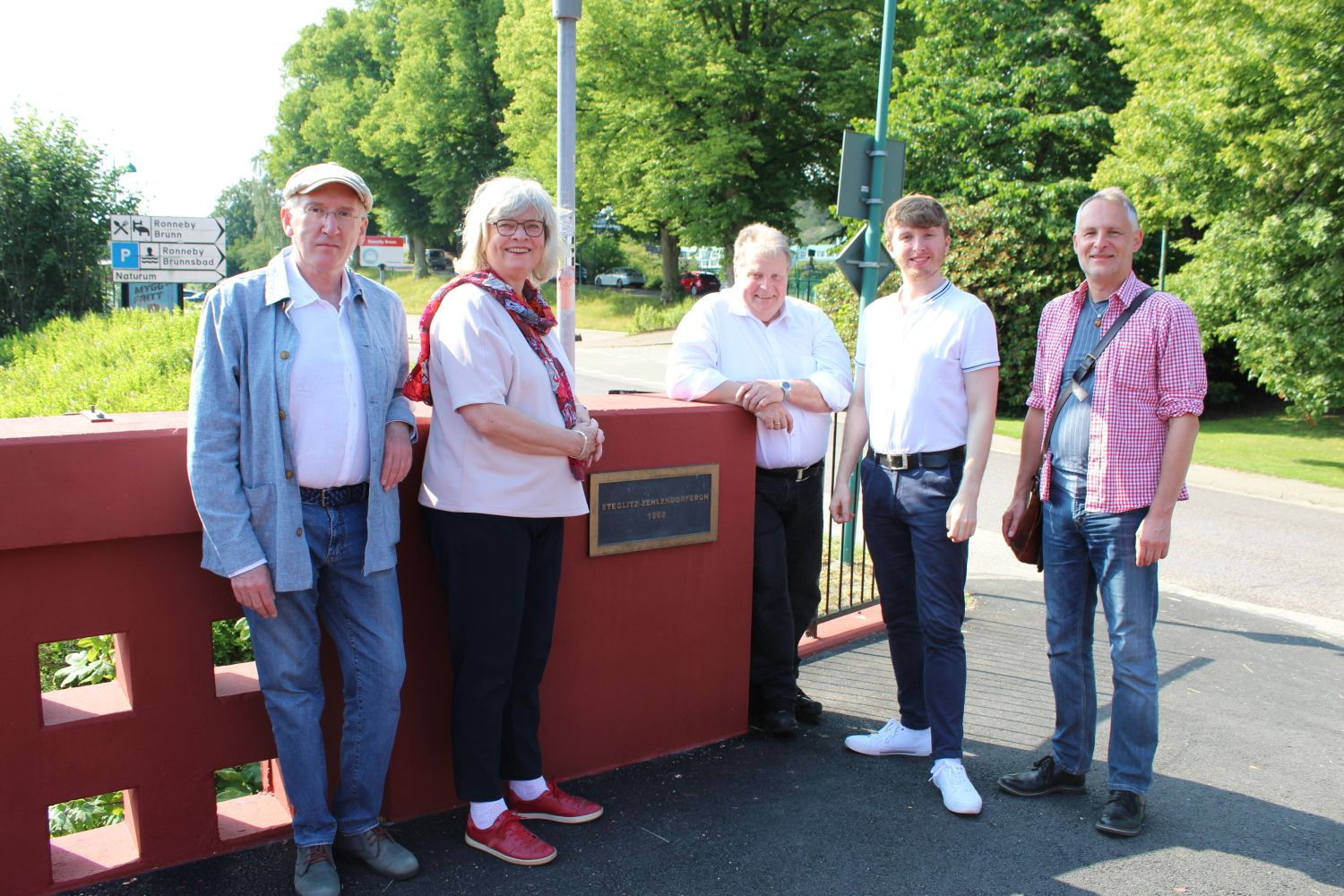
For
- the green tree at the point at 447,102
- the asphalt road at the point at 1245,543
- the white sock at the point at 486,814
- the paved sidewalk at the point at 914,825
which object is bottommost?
the asphalt road at the point at 1245,543

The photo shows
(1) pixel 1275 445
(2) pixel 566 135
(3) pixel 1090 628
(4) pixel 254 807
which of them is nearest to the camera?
(4) pixel 254 807

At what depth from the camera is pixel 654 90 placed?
31594mm

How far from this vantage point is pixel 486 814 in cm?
320

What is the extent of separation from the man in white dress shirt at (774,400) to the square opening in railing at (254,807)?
1.84 meters

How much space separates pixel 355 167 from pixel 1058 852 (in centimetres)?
5823

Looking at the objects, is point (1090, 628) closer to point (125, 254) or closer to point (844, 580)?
point (844, 580)

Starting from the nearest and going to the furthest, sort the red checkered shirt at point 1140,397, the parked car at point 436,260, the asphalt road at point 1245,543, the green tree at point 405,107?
1. the red checkered shirt at point 1140,397
2. the asphalt road at point 1245,543
3. the green tree at point 405,107
4. the parked car at point 436,260

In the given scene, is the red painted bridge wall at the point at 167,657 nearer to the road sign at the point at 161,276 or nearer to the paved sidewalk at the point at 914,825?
the paved sidewalk at the point at 914,825

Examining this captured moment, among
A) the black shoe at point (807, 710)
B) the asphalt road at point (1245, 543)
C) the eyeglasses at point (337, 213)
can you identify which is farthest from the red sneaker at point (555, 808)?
the asphalt road at point (1245, 543)

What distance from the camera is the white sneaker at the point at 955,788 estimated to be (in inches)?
141

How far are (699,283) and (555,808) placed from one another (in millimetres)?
40346

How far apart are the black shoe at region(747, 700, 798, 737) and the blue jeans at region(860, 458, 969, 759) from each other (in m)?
0.57

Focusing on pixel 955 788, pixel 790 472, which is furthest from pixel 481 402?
pixel 955 788

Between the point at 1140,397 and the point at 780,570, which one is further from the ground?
the point at 1140,397
